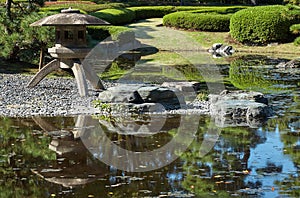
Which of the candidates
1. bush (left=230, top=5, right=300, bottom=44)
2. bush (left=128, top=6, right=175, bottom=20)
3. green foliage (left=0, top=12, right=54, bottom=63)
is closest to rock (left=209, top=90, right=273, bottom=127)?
green foliage (left=0, top=12, right=54, bottom=63)

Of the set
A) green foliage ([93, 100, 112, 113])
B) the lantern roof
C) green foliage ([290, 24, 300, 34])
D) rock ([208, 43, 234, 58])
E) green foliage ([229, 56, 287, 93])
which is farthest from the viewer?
rock ([208, 43, 234, 58])

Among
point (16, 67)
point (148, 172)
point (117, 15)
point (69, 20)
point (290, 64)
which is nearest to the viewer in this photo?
point (148, 172)

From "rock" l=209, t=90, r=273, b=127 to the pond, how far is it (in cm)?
24

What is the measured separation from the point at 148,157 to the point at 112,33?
61.4 feet

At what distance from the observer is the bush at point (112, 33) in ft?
84.4

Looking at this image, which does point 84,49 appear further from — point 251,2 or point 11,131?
point 251,2

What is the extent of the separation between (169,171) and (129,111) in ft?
13.8

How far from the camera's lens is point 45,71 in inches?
549

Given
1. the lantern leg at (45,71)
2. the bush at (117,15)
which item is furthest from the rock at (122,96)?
the bush at (117,15)

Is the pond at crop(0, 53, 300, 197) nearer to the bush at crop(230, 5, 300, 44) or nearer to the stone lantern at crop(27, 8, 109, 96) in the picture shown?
the stone lantern at crop(27, 8, 109, 96)

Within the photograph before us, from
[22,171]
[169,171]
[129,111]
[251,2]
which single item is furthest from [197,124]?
[251,2]

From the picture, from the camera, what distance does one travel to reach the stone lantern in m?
13.0

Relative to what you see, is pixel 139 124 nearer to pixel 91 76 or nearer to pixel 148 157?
pixel 148 157

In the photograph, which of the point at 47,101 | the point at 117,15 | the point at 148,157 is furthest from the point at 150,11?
the point at 148,157
